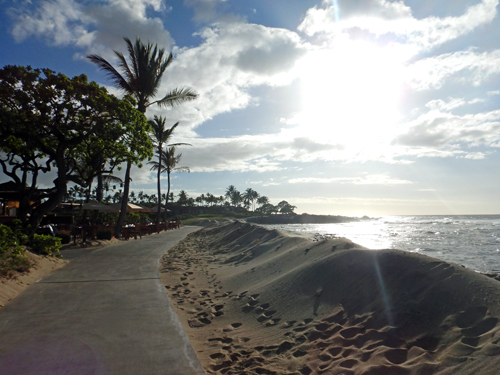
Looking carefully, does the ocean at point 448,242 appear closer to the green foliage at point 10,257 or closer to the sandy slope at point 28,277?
the sandy slope at point 28,277

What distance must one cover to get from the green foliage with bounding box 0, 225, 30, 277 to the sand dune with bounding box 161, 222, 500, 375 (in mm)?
2983

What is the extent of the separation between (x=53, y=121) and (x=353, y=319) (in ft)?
30.9

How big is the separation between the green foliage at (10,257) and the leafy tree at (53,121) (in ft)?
8.95

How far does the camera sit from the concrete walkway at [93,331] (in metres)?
2.87

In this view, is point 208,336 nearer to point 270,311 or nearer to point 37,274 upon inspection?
point 270,311

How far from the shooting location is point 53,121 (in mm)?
9164

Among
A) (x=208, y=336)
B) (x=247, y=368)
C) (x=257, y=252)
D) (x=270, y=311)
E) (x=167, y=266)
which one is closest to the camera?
(x=247, y=368)

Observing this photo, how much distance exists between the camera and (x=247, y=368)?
3229 mm

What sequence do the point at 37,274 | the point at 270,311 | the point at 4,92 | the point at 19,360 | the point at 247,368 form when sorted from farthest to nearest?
the point at 4,92
the point at 37,274
the point at 270,311
the point at 247,368
the point at 19,360

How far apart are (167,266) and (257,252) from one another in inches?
116

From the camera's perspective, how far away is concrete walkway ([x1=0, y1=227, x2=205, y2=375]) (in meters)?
2.87

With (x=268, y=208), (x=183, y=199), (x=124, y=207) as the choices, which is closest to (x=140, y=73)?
(x=124, y=207)

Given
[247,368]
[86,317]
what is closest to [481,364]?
[247,368]

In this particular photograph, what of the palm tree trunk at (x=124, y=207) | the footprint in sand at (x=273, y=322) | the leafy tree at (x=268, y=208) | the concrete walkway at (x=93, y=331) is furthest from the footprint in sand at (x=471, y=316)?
the leafy tree at (x=268, y=208)
